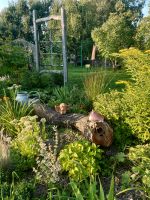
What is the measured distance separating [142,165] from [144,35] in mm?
11046

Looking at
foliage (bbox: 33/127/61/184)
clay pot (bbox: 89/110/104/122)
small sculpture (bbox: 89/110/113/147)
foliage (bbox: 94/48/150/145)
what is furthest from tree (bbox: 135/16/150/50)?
foliage (bbox: 33/127/61/184)

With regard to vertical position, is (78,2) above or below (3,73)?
above

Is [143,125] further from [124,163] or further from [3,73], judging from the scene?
[3,73]

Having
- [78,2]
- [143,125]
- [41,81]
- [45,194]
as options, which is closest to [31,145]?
[45,194]


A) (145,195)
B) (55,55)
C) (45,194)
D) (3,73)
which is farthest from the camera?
(55,55)

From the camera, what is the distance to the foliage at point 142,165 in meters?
2.81

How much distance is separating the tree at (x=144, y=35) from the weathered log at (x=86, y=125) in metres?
8.58

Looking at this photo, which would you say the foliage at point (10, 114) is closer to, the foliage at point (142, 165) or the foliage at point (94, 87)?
the foliage at point (94, 87)

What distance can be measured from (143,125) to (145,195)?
131 centimetres

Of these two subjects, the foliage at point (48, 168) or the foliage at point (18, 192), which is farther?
the foliage at point (48, 168)

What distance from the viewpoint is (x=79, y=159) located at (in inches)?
127

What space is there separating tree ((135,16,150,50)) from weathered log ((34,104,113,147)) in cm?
858

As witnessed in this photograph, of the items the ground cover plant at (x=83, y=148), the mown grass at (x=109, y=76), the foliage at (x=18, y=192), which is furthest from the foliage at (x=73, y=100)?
the foliage at (x=18, y=192)

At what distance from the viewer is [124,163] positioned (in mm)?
3652
